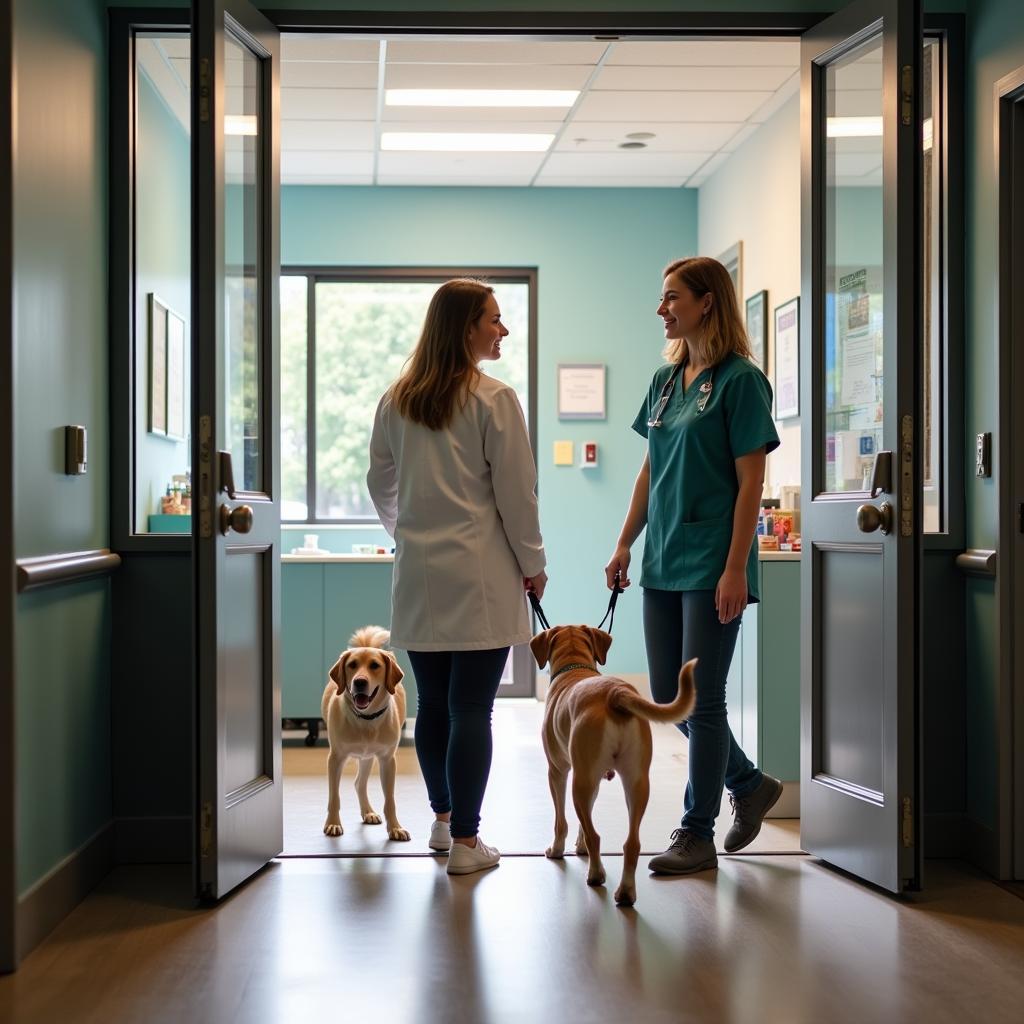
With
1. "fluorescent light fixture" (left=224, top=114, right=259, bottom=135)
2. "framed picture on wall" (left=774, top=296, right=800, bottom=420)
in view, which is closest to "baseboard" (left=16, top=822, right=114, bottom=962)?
"fluorescent light fixture" (left=224, top=114, right=259, bottom=135)

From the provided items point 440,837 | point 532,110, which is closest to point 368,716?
point 440,837

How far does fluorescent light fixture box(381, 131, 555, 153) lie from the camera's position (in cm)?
559

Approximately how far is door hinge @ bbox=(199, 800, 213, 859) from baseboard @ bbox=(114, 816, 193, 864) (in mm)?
449

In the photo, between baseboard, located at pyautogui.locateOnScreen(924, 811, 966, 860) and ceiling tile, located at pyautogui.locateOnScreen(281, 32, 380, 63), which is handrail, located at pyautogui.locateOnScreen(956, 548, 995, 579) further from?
ceiling tile, located at pyautogui.locateOnScreen(281, 32, 380, 63)

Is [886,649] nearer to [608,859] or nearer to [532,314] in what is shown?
[608,859]

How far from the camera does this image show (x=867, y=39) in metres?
2.99

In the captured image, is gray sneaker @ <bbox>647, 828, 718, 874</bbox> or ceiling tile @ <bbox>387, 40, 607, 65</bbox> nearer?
gray sneaker @ <bbox>647, 828, 718, 874</bbox>

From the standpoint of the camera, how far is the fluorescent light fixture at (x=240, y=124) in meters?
2.91

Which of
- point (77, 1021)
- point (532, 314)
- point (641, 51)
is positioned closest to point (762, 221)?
point (641, 51)

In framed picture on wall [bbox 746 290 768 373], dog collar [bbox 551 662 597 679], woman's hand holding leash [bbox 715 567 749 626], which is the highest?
framed picture on wall [bbox 746 290 768 373]

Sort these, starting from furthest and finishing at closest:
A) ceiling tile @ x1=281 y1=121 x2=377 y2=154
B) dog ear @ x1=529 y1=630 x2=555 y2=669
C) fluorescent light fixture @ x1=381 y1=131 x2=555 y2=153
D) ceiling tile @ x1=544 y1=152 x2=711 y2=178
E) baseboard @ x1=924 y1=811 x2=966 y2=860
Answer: ceiling tile @ x1=544 y1=152 x2=711 y2=178 → fluorescent light fixture @ x1=381 y1=131 x2=555 y2=153 → ceiling tile @ x1=281 y1=121 x2=377 y2=154 → baseboard @ x1=924 y1=811 x2=966 y2=860 → dog ear @ x1=529 y1=630 x2=555 y2=669

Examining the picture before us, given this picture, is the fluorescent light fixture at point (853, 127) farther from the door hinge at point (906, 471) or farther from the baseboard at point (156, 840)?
the baseboard at point (156, 840)

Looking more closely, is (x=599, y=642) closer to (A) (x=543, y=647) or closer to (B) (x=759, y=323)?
(A) (x=543, y=647)

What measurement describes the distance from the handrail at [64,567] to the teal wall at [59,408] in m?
0.03
